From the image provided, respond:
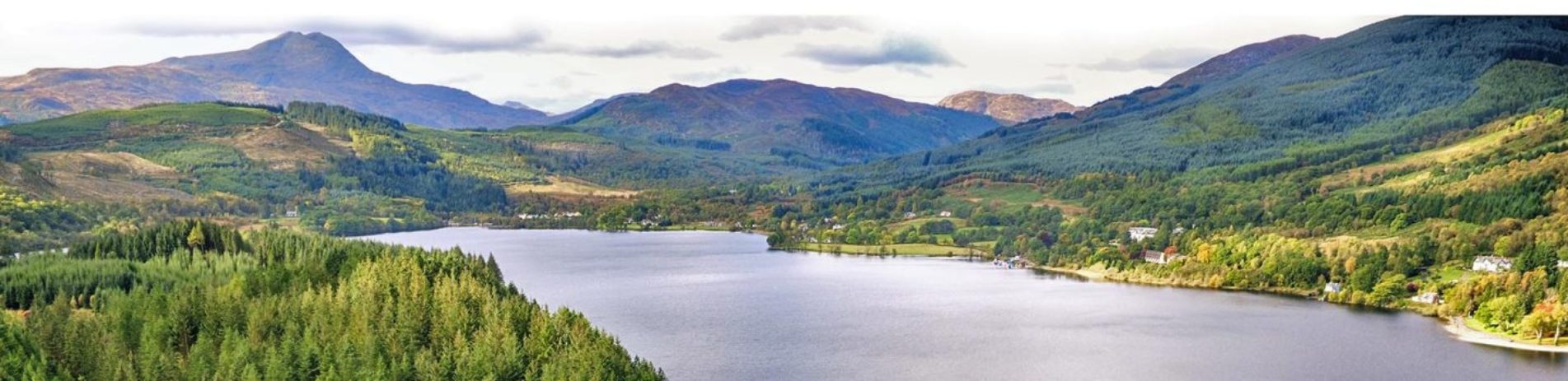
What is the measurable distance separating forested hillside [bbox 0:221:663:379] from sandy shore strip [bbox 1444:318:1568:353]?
105 ft

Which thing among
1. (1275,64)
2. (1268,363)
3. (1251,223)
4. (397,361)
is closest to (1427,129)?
(1251,223)

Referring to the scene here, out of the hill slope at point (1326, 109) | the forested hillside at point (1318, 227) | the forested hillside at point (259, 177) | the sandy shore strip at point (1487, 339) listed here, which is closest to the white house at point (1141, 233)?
the forested hillside at point (1318, 227)

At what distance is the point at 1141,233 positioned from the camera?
320 feet

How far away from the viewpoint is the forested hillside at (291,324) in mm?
37062

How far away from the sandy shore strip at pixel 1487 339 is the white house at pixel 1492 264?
24.9 ft

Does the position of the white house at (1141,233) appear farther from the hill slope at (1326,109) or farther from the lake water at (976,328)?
the hill slope at (1326,109)

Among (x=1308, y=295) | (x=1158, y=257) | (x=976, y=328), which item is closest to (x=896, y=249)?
(x=1158, y=257)

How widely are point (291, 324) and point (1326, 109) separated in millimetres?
117549

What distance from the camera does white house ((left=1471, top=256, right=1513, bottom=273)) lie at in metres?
66.1

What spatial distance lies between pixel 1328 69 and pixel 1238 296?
93.7 metres

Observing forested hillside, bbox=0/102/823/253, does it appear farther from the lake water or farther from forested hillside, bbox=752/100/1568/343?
forested hillside, bbox=752/100/1568/343

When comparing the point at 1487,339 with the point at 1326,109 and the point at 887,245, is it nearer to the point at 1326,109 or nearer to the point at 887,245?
the point at 887,245

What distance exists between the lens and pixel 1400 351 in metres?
52.9

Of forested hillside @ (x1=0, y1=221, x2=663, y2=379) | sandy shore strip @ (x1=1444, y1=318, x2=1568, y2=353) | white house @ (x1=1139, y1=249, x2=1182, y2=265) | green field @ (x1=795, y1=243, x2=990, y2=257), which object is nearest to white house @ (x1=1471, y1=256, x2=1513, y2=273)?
sandy shore strip @ (x1=1444, y1=318, x2=1568, y2=353)
